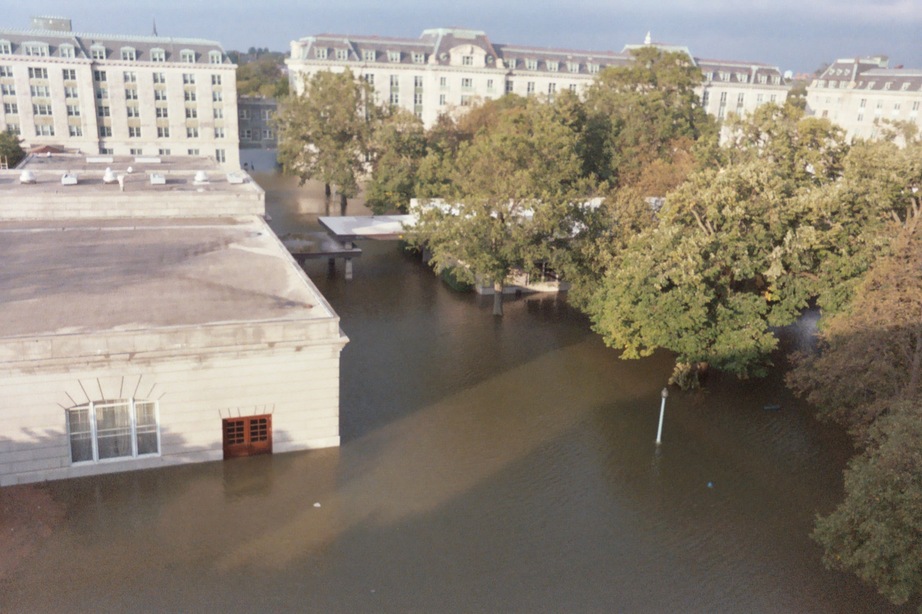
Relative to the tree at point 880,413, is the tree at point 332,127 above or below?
above

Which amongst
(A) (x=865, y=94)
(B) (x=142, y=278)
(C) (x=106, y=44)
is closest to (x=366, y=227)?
(B) (x=142, y=278)

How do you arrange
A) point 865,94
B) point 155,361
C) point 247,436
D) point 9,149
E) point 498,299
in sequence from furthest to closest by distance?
point 865,94 < point 9,149 < point 498,299 < point 247,436 < point 155,361

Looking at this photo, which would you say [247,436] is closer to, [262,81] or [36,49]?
[36,49]

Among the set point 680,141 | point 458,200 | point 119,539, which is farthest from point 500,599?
point 680,141

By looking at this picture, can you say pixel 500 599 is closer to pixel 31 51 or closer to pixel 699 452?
pixel 699 452

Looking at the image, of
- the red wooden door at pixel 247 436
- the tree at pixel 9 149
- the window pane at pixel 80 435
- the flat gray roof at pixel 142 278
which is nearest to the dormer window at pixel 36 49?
the tree at pixel 9 149

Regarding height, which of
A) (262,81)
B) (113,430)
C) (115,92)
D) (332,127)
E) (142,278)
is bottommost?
(113,430)

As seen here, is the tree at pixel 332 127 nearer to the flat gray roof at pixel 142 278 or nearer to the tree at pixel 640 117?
the tree at pixel 640 117

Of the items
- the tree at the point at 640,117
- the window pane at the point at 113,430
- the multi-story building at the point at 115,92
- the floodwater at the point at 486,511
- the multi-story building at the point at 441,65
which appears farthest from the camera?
the multi-story building at the point at 441,65
